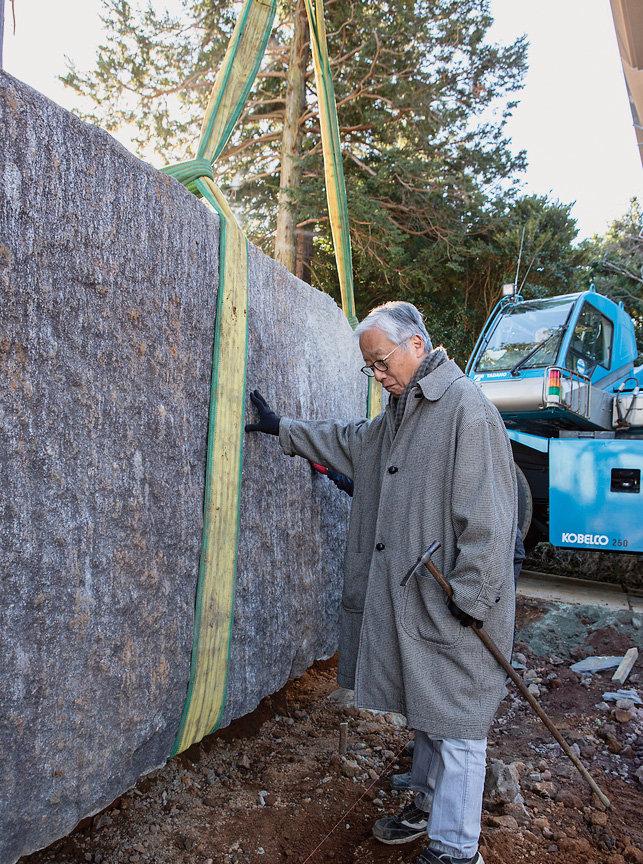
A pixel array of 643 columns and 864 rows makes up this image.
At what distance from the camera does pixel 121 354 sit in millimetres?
1639

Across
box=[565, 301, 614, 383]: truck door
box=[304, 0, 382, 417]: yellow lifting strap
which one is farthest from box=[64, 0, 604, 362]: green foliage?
box=[304, 0, 382, 417]: yellow lifting strap

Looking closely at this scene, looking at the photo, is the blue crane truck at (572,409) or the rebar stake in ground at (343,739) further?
the blue crane truck at (572,409)

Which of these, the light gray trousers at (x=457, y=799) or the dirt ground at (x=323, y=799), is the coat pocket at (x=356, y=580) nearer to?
the light gray trousers at (x=457, y=799)

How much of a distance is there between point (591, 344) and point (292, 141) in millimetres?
6043

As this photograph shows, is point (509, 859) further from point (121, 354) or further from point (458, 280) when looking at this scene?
point (458, 280)

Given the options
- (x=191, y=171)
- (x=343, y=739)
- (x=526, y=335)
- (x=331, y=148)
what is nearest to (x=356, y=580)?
(x=343, y=739)

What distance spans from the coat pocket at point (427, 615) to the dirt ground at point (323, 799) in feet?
2.42

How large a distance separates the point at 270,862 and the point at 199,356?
1.49 m

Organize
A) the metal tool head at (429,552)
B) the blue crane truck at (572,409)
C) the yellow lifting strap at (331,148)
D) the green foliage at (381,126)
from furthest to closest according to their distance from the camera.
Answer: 1. the green foliage at (381,126)
2. the blue crane truck at (572,409)
3. the yellow lifting strap at (331,148)
4. the metal tool head at (429,552)

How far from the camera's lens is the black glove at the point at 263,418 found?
7.36ft

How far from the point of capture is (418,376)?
2.21m

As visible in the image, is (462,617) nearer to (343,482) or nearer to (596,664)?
(343,482)

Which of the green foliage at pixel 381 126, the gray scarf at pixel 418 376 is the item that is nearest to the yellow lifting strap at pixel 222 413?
the gray scarf at pixel 418 376

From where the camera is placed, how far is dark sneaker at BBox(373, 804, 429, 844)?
85.3 inches
